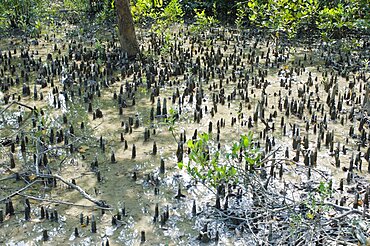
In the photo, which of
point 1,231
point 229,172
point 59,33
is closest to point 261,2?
point 59,33

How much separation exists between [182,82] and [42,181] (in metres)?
3.52

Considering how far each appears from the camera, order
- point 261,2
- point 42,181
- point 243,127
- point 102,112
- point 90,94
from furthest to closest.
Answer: point 261,2
point 90,94
point 102,112
point 243,127
point 42,181

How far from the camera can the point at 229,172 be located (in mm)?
3889

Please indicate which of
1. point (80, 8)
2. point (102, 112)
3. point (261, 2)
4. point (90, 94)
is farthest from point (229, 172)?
point (80, 8)

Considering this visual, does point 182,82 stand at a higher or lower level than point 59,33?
lower

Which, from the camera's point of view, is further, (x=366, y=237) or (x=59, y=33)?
(x=59, y=33)

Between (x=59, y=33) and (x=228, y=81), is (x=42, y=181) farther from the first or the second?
(x=59, y=33)

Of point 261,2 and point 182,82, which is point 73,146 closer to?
point 182,82

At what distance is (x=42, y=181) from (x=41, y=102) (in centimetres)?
244

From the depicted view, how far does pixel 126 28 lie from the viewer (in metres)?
8.45

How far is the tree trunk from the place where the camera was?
27.1 ft

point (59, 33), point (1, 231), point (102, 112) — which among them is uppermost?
point (59, 33)

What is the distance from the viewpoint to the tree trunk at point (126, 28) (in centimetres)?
826

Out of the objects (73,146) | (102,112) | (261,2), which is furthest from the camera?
(261,2)
